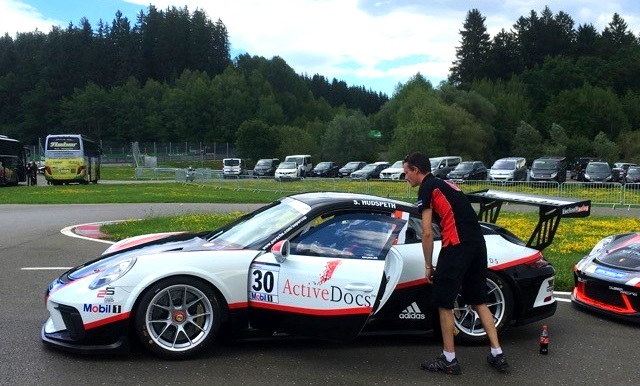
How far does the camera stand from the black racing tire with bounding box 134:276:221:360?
4793 mm

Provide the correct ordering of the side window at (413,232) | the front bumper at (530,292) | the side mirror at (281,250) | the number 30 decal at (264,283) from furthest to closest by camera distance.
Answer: the front bumper at (530,292)
the side window at (413,232)
the number 30 decal at (264,283)
the side mirror at (281,250)

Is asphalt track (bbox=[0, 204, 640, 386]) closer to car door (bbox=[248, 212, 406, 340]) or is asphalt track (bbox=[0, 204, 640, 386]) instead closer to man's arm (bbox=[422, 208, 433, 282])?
car door (bbox=[248, 212, 406, 340])

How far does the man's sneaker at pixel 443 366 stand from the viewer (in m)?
4.74

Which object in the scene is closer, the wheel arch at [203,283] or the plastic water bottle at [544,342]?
the wheel arch at [203,283]

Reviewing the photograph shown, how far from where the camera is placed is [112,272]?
488cm

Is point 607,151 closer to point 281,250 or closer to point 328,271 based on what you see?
point 328,271

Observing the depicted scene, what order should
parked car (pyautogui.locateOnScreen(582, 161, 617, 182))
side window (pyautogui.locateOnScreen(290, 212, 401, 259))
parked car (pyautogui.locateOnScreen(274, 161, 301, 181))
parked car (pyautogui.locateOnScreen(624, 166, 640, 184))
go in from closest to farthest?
side window (pyautogui.locateOnScreen(290, 212, 401, 259))
parked car (pyautogui.locateOnScreen(624, 166, 640, 184))
parked car (pyautogui.locateOnScreen(582, 161, 617, 182))
parked car (pyautogui.locateOnScreen(274, 161, 301, 181))

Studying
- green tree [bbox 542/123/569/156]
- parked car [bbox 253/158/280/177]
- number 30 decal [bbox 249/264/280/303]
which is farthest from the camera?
green tree [bbox 542/123/569/156]

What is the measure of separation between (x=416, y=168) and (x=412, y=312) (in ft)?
4.39

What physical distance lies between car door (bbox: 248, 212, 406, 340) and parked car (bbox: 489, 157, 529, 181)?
32.9 meters

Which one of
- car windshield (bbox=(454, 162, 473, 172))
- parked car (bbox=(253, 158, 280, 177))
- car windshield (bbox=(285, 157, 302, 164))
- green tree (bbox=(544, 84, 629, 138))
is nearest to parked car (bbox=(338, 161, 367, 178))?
car windshield (bbox=(285, 157, 302, 164))

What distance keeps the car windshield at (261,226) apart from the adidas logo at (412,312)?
120 centimetres

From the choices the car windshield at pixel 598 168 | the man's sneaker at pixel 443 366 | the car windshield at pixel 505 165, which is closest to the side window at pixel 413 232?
the man's sneaker at pixel 443 366

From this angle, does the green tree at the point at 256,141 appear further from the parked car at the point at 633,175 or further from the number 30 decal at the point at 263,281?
the number 30 decal at the point at 263,281
